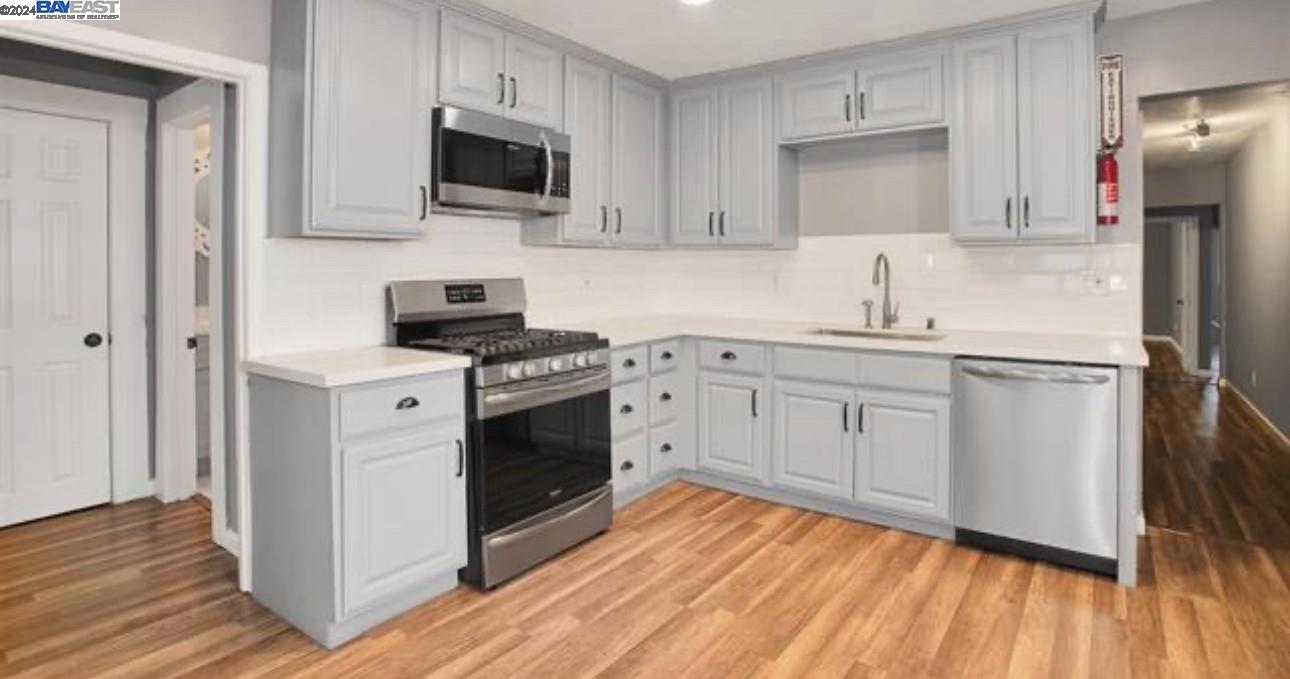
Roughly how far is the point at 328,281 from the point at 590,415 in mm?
1220

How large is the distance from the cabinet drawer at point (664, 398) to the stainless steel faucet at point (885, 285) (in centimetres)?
116

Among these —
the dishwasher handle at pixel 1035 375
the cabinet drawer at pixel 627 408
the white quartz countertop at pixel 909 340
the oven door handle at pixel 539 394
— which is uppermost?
the white quartz countertop at pixel 909 340

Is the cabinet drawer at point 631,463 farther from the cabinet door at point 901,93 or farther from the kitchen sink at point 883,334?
the cabinet door at point 901,93

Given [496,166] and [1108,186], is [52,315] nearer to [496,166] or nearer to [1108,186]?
[496,166]

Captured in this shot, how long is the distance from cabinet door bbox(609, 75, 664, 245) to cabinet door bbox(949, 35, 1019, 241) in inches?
64.7

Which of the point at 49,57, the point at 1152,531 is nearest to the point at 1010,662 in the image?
the point at 1152,531

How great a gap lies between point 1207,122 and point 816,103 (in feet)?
12.1

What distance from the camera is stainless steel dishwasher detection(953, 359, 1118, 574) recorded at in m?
2.84

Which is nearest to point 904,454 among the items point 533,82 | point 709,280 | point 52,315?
point 709,280

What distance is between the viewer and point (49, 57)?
3406 mm

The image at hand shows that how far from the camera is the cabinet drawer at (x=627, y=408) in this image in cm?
360

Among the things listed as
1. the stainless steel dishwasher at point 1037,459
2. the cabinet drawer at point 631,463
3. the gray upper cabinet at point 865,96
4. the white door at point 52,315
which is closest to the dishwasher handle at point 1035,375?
the stainless steel dishwasher at point 1037,459

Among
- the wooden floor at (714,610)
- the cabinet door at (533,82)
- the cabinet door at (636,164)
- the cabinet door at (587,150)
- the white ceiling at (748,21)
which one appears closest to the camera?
the wooden floor at (714,610)

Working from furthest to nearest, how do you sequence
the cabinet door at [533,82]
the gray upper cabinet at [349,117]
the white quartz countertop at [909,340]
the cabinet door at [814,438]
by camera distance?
the cabinet door at [814,438] < the cabinet door at [533,82] < the white quartz countertop at [909,340] < the gray upper cabinet at [349,117]
